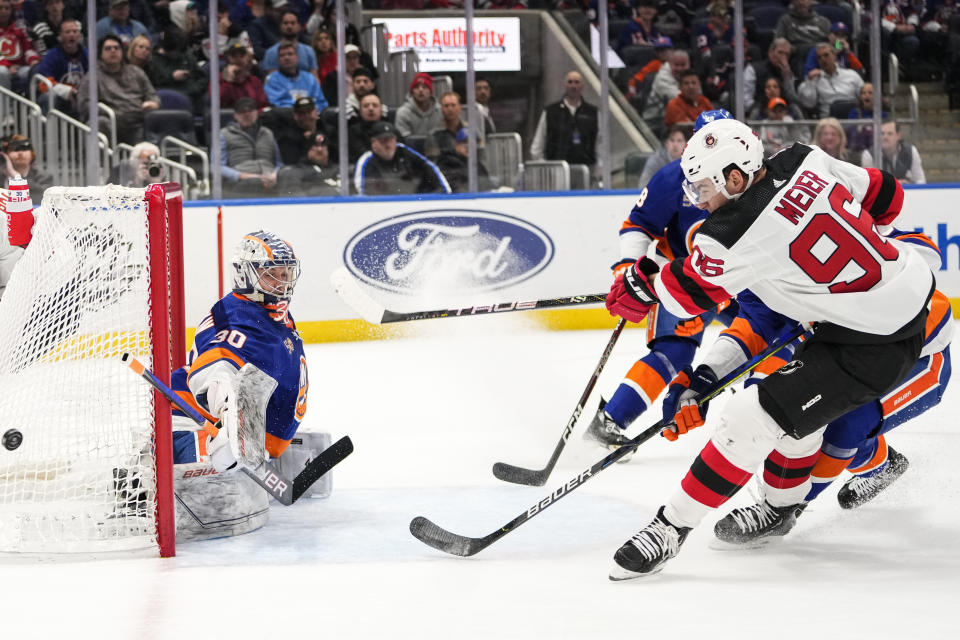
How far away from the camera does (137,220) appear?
2.92 m

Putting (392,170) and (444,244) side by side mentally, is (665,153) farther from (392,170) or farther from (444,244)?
(392,170)

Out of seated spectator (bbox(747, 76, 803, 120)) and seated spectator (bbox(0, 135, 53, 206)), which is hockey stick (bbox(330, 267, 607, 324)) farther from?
seated spectator (bbox(747, 76, 803, 120))

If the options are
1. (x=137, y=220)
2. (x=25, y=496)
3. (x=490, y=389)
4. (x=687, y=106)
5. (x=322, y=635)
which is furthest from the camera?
(x=687, y=106)

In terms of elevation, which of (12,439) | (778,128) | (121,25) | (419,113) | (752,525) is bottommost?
(752,525)

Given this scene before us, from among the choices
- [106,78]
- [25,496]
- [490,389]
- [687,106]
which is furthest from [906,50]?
[25,496]

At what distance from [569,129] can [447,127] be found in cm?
73

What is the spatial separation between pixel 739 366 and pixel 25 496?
6.19 ft

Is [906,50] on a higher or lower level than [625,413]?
higher

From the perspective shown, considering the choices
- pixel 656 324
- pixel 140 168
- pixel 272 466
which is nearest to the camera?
pixel 272 466

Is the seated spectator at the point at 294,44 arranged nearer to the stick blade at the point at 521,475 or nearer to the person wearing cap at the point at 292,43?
the person wearing cap at the point at 292,43

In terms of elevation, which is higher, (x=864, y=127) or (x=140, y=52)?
(x=140, y=52)

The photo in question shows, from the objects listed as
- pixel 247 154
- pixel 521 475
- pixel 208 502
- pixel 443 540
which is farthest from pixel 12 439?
pixel 247 154

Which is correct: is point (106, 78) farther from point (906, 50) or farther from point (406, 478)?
point (906, 50)

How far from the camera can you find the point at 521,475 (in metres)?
3.70
